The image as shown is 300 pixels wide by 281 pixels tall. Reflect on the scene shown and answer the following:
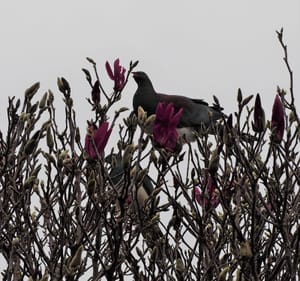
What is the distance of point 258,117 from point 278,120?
113 mm

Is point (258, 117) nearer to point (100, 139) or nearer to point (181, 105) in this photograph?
point (100, 139)

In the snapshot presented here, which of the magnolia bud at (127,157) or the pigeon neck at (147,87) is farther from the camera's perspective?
the pigeon neck at (147,87)

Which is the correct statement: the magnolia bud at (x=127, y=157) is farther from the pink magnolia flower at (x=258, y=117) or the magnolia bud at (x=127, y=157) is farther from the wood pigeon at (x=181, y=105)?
the wood pigeon at (x=181, y=105)

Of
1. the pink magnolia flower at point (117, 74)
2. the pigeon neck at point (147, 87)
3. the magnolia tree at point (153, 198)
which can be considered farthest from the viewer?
the pigeon neck at point (147, 87)

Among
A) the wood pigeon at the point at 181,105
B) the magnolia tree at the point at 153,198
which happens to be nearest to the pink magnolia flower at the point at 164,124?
the magnolia tree at the point at 153,198

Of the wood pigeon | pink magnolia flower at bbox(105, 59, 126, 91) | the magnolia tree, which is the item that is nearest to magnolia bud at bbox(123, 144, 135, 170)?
the magnolia tree

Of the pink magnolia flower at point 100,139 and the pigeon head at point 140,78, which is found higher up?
the pigeon head at point 140,78

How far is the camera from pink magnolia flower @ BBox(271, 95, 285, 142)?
129 inches

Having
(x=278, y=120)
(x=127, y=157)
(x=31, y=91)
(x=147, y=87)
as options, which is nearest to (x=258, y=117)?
(x=278, y=120)

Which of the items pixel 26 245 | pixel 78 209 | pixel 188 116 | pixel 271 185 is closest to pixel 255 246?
pixel 271 185

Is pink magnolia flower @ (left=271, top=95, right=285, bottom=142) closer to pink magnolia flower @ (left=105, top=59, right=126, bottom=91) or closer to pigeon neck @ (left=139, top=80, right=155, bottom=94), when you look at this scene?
pink magnolia flower @ (left=105, top=59, right=126, bottom=91)

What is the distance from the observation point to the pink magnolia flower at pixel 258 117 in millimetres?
3389

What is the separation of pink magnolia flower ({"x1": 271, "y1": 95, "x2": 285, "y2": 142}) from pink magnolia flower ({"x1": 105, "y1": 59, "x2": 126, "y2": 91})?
1879 mm

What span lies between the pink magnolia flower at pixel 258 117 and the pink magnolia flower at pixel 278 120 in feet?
0.23
